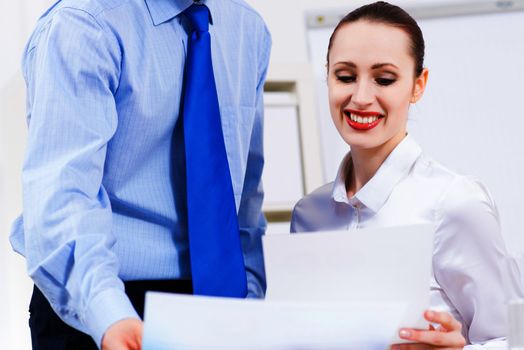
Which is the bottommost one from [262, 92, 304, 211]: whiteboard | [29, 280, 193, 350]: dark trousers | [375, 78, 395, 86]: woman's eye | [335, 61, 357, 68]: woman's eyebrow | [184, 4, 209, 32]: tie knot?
[262, 92, 304, 211]: whiteboard

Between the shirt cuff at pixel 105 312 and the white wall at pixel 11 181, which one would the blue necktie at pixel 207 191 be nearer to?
the shirt cuff at pixel 105 312

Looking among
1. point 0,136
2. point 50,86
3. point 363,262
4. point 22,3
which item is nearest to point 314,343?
point 363,262

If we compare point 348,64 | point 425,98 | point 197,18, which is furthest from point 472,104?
point 197,18

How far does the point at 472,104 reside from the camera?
284cm

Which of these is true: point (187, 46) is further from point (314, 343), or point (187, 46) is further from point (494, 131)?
point (494, 131)

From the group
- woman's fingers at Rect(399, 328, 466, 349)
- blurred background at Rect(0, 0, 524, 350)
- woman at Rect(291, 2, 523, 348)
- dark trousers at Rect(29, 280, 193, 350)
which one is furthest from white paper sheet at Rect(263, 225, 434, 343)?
blurred background at Rect(0, 0, 524, 350)

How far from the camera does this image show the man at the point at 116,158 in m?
1.04

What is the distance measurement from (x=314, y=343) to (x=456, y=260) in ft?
2.03

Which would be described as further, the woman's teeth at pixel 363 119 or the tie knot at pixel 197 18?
the woman's teeth at pixel 363 119

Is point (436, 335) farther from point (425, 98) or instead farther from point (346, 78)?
point (425, 98)

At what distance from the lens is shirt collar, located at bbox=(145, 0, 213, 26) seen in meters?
1.28

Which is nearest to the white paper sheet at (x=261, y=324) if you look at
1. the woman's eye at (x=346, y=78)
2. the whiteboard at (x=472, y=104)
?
the woman's eye at (x=346, y=78)

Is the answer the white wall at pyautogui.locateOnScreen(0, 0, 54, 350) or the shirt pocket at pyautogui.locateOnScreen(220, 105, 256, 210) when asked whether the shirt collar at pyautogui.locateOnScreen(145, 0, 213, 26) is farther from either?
the white wall at pyautogui.locateOnScreen(0, 0, 54, 350)

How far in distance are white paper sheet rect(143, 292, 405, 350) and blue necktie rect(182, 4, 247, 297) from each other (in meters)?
0.41
